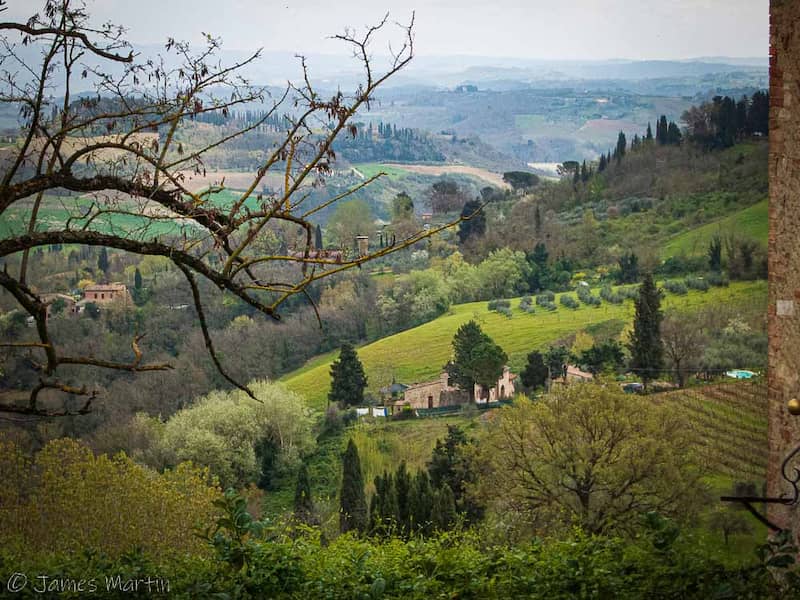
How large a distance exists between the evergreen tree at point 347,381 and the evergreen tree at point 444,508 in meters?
4.66

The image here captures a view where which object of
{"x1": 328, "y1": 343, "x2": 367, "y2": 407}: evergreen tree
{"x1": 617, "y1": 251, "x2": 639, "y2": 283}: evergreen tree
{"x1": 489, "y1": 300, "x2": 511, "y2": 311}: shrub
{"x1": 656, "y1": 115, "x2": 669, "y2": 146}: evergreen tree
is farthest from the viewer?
{"x1": 656, "y1": 115, "x2": 669, "y2": 146}: evergreen tree

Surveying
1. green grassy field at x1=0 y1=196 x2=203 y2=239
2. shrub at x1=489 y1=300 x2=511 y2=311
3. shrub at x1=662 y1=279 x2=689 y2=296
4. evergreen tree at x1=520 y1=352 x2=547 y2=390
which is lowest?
evergreen tree at x1=520 y1=352 x2=547 y2=390

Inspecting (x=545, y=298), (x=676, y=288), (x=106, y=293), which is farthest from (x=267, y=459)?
(x=676, y=288)

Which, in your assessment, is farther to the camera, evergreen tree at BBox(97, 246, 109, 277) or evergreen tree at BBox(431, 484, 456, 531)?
evergreen tree at BBox(97, 246, 109, 277)

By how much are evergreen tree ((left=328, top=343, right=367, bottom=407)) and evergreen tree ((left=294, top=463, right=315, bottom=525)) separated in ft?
5.09

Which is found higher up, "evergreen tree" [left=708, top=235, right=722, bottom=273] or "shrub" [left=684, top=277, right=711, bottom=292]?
"evergreen tree" [left=708, top=235, right=722, bottom=273]

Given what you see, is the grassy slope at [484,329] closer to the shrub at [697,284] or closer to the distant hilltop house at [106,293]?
the shrub at [697,284]

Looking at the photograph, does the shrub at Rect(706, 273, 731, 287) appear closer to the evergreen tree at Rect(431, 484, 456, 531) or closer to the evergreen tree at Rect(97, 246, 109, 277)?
the evergreen tree at Rect(431, 484, 456, 531)

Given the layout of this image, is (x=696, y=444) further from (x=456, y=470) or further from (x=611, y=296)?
(x=611, y=296)

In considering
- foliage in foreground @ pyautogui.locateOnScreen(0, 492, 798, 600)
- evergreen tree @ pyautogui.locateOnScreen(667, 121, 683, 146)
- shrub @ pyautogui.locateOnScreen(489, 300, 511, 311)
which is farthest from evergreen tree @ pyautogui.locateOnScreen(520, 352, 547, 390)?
foliage in foreground @ pyautogui.locateOnScreen(0, 492, 798, 600)

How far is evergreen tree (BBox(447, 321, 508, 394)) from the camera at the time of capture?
583 inches

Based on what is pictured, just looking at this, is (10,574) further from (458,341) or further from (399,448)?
(458,341)

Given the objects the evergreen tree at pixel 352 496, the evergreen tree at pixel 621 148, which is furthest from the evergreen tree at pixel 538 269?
the evergreen tree at pixel 352 496

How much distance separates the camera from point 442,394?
15.0 meters
